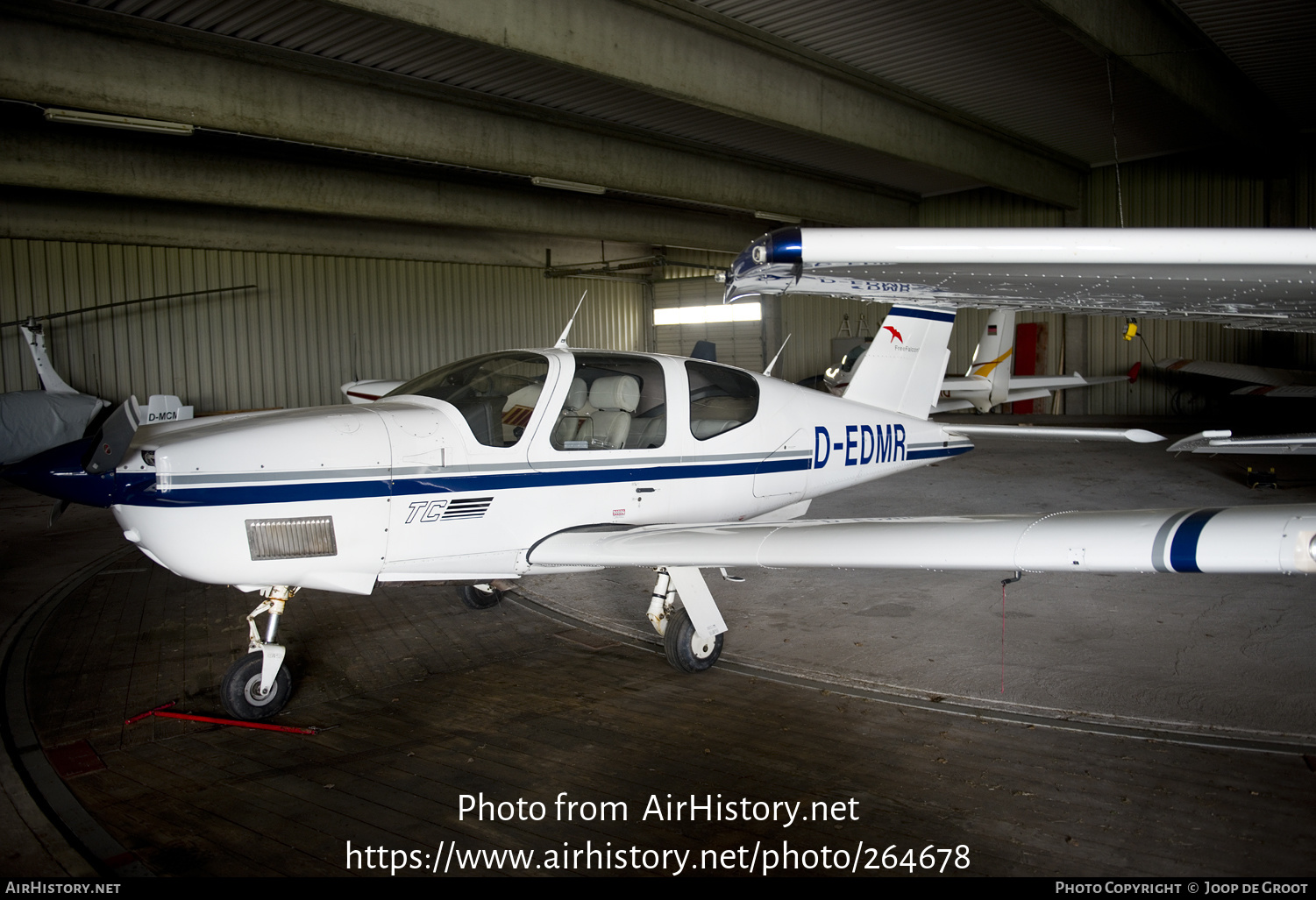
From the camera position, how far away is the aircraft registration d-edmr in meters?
2.24

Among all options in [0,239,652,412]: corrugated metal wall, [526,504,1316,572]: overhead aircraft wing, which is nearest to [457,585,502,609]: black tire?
[526,504,1316,572]: overhead aircraft wing

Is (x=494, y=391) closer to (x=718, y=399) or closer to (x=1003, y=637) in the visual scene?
(x=718, y=399)

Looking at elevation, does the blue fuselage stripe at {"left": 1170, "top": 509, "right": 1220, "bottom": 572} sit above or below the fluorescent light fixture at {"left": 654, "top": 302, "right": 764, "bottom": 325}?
below

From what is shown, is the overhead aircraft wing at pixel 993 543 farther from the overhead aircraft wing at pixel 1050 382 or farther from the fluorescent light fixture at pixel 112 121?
the overhead aircraft wing at pixel 1050 382

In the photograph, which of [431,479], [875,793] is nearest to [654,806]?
[875,793]

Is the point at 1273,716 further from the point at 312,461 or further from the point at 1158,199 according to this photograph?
the point at 1158,199

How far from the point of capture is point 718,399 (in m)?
4.91

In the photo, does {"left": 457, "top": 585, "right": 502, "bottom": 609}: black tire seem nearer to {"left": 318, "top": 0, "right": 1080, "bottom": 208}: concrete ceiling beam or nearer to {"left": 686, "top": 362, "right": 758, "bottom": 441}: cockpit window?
{"left": 686, "top": 362, "right": 758, "bottom": 441}: cockpit window

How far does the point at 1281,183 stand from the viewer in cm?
1612

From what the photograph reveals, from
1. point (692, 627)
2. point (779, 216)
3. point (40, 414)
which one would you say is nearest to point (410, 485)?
point (692, 627)

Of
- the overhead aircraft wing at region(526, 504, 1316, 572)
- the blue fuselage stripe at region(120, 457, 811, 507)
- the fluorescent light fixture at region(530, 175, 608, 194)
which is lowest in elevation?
the overhead aircraft wing at region(526, 504, 1316, 572)

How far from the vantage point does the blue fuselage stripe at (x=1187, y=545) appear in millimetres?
2553

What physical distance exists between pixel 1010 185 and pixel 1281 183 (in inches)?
221

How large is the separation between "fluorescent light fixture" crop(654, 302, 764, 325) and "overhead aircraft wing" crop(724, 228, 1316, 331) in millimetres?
21647
